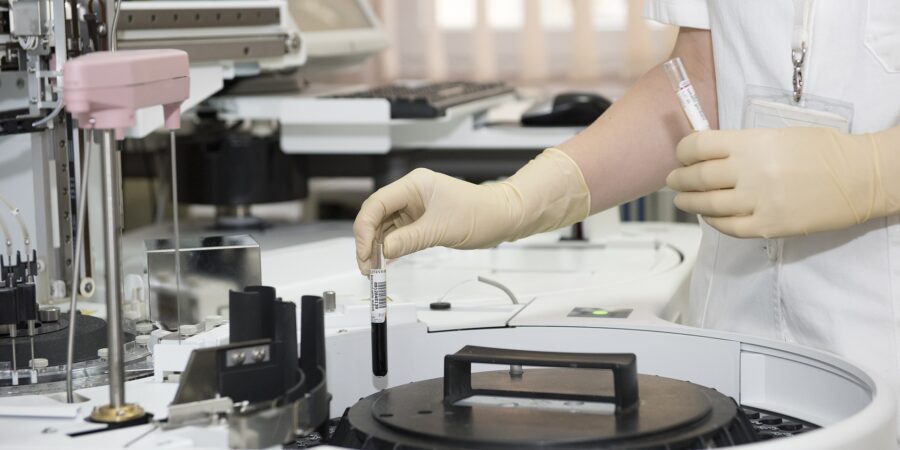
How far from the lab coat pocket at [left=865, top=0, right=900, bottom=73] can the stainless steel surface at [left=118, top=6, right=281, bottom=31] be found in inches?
32.4

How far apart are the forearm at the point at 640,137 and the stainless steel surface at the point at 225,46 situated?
21.6 inches

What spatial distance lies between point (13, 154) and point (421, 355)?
0.46 m

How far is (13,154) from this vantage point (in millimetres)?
1089

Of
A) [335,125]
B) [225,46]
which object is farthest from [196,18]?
[335,125]

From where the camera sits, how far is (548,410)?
68 centimetres

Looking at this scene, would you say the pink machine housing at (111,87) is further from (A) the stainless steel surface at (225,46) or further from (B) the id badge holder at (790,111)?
(A) the stainless steel surface at (225,46)

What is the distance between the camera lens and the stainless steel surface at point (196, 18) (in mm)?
1375

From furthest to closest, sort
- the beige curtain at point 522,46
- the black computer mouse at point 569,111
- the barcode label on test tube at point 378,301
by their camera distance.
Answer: the beige curtain at point 522,46 → the black computer mouse at point 569,111 → the barcode label on test tube at point 378,301

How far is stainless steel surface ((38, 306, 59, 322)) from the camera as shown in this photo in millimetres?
952

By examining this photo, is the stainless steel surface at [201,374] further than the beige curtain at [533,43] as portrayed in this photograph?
No

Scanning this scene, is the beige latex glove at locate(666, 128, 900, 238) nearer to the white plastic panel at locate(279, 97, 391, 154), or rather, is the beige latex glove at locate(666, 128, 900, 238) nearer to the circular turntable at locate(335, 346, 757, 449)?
the circular turntable at locate(335, 346, 757, 449)

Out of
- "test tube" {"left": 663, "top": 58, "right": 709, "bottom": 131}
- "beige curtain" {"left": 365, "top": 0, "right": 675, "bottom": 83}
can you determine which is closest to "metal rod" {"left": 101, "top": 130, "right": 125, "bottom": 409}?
"test tube" {"left": 663, "top": 58, "right": 709, "bottom": 131}

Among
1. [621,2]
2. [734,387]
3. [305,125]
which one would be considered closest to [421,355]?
[734,387]

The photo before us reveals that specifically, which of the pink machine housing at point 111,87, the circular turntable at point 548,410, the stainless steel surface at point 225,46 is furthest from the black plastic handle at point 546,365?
the stainless steel surface at point 225,46
